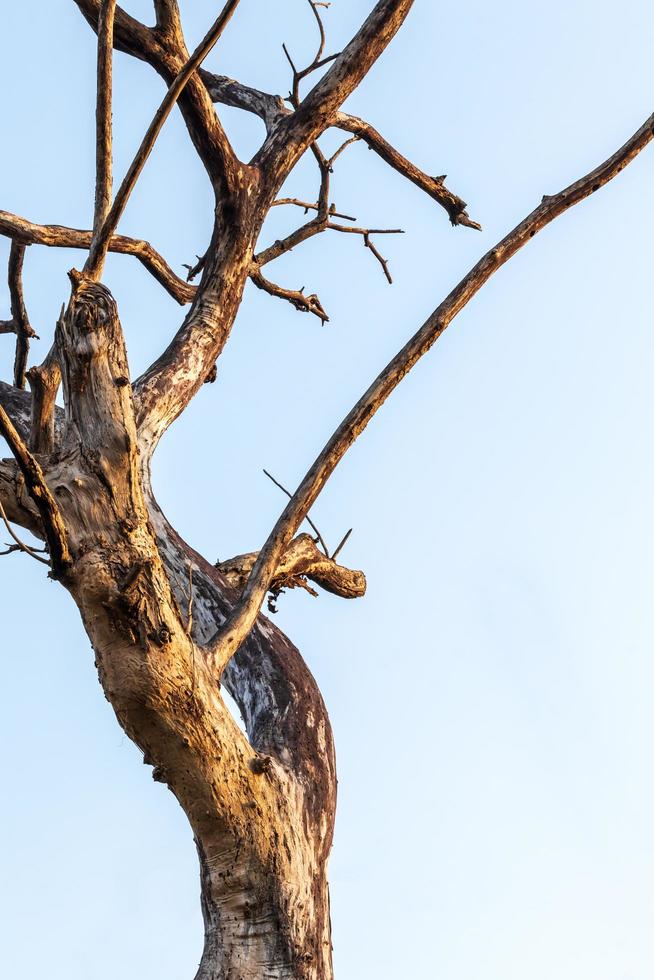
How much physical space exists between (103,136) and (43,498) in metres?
0.98

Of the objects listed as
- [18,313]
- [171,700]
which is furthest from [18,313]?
[171,700]

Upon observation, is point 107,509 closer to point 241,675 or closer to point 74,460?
point 74,460

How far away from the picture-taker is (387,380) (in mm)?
3301

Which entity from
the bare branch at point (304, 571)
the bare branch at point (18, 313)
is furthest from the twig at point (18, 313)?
the bare branch at point (304, 571)

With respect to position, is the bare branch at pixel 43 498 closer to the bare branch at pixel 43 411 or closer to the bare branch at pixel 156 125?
the bare branch at pixel 43 411

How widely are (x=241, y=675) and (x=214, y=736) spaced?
2.91ft

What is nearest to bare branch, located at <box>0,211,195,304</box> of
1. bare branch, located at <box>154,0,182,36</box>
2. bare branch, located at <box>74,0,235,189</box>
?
bare branch, located at <box>74,0,235,189</box>

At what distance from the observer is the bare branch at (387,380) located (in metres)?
3.14

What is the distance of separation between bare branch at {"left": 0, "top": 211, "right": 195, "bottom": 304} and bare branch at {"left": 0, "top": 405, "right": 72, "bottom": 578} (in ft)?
5.74

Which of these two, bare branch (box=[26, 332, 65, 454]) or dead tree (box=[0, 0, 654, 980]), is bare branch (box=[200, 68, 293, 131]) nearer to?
dead tree (box=[0, 0, 654, 980])

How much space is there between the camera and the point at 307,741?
3.37 meters

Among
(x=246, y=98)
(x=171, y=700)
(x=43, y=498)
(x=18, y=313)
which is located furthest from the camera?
(x=246, y=98)

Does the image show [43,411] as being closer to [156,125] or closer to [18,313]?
[156,125]

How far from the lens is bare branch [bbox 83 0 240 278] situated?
2.71m
